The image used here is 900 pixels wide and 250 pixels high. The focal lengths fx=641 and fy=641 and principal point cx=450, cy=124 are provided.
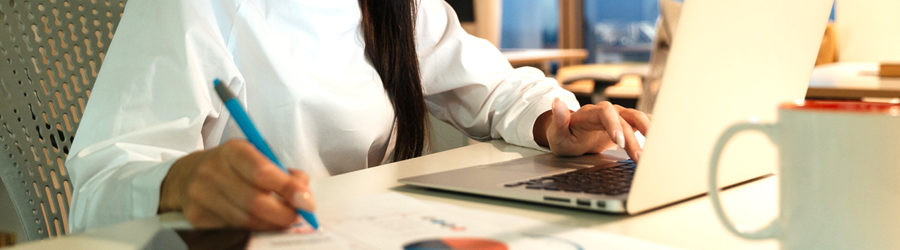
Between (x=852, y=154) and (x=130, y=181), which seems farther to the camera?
(x=130, y=181)

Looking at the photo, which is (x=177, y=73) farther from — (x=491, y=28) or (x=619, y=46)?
(x=619, y=46)

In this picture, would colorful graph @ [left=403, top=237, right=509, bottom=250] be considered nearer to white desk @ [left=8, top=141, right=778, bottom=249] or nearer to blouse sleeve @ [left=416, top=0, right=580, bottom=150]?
white desk @ [left=8, top=141, right=778, bottom=249]

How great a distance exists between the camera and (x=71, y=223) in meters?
0.56

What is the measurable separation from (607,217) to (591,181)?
0.29 feet

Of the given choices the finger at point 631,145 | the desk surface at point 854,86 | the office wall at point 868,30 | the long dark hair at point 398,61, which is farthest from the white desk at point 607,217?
the office wall at point 868,30

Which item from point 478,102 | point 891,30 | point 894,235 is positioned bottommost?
point 891,30

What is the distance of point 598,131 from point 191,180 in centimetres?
46

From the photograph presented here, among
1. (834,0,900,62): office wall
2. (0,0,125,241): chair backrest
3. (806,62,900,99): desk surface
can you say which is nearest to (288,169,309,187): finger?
(0,0,125,241): chair backrest

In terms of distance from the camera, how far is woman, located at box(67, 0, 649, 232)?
43 cm

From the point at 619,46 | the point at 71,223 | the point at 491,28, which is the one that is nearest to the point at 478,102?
the point at 71,223

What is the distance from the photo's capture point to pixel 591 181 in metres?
0.51

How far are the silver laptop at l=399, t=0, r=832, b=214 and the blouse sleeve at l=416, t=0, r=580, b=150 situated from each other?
38 cm

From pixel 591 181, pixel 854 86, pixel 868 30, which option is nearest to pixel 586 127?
pixel 591 181

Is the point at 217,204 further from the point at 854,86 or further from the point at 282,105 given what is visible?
the point at 854,86
